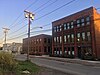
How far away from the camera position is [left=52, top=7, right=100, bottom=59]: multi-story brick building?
38500 millimetres

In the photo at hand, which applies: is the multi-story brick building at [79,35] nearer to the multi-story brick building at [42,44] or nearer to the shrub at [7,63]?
the multi-story brick building at [42,44]

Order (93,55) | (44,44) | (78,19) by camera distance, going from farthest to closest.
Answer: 1. (44,44)
2. (78,19)
3. (93,55)

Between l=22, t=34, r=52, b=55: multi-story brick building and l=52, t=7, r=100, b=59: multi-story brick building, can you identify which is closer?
l=52, t=7, r=100, b=59: multi-story brick building

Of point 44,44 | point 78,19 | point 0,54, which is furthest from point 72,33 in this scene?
point 0,54

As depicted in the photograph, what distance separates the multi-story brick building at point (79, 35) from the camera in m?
38.5

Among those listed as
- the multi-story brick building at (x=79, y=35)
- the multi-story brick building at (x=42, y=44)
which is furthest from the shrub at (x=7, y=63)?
the multi-story brick building at (x=42, y=44)

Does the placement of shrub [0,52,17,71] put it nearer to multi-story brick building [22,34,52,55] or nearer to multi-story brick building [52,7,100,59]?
multi-story brick building [52,7,100,59]

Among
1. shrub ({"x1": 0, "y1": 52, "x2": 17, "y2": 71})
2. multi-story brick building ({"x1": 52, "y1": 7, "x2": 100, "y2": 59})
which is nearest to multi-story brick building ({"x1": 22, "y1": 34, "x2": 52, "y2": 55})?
multi-story brick building ({"x1": 52, "y1": 7, "x2": 100, "y2": 59})

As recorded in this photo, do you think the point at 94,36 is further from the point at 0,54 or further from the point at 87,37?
the point at 0,54

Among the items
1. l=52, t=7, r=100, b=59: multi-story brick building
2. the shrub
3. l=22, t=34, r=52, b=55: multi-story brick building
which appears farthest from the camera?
l=22, t=34, r=52, b=55: multi-story brick building

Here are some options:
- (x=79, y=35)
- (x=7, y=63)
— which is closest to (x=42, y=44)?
(x=79, y=35)

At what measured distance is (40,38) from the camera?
6950 centimetres

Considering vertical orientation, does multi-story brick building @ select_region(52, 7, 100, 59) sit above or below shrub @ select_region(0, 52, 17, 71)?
above

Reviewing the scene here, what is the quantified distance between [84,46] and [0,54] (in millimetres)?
28877
